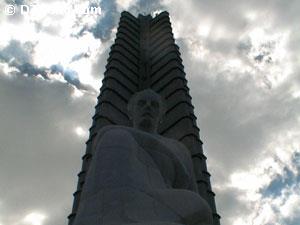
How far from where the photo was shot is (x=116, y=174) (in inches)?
177

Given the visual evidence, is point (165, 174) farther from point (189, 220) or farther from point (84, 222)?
point (84, 222)

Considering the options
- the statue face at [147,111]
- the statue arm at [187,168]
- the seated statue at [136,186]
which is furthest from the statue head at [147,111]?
the seated statue at [136,186]

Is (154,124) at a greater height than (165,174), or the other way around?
(154,124)

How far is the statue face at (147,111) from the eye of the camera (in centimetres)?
643

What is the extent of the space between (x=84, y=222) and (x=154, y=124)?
8.79ft

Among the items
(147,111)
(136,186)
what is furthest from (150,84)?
(136,186)

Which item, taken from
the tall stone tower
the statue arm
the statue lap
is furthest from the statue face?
the tall stone tower

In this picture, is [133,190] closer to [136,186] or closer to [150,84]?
[136,186]

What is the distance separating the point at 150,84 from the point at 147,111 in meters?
9.09

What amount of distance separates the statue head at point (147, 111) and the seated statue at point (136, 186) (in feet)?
2.43

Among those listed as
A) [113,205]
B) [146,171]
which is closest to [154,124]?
[146,171]

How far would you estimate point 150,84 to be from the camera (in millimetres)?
15539

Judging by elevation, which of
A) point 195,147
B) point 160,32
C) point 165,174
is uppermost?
point 160,32

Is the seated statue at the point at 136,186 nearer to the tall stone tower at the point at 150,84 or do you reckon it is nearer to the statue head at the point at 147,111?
the statue head at the point at 147,111
